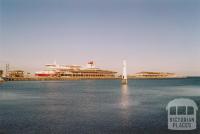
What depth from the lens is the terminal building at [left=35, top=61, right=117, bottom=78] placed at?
514ft

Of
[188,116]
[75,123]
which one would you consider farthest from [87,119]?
[188,116]

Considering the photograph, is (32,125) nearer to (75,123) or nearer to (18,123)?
(18,123)

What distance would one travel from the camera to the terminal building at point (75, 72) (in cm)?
15675

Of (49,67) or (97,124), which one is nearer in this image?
A: (97,124)

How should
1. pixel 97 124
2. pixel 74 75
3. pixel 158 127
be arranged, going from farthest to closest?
pixel 74 75 → pixel 97 124 → pixel 158 127

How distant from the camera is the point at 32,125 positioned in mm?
20219

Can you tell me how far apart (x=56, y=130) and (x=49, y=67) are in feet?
498

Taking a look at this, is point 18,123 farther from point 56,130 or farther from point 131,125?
point 131,125

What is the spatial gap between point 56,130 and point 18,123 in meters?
3.79

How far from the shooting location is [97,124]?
805 inches

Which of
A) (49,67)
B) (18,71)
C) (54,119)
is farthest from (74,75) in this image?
(54,119)

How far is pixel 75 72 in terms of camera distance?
165750 mm

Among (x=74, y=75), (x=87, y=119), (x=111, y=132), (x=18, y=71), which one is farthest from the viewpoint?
(x=74, y=75)

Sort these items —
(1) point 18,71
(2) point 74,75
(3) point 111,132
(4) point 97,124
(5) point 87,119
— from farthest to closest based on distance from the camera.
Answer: (2) point 74,75 → (1) point 18,71 → (5) point 87,119 → (4) point 97,124 → (3) point 111,132
